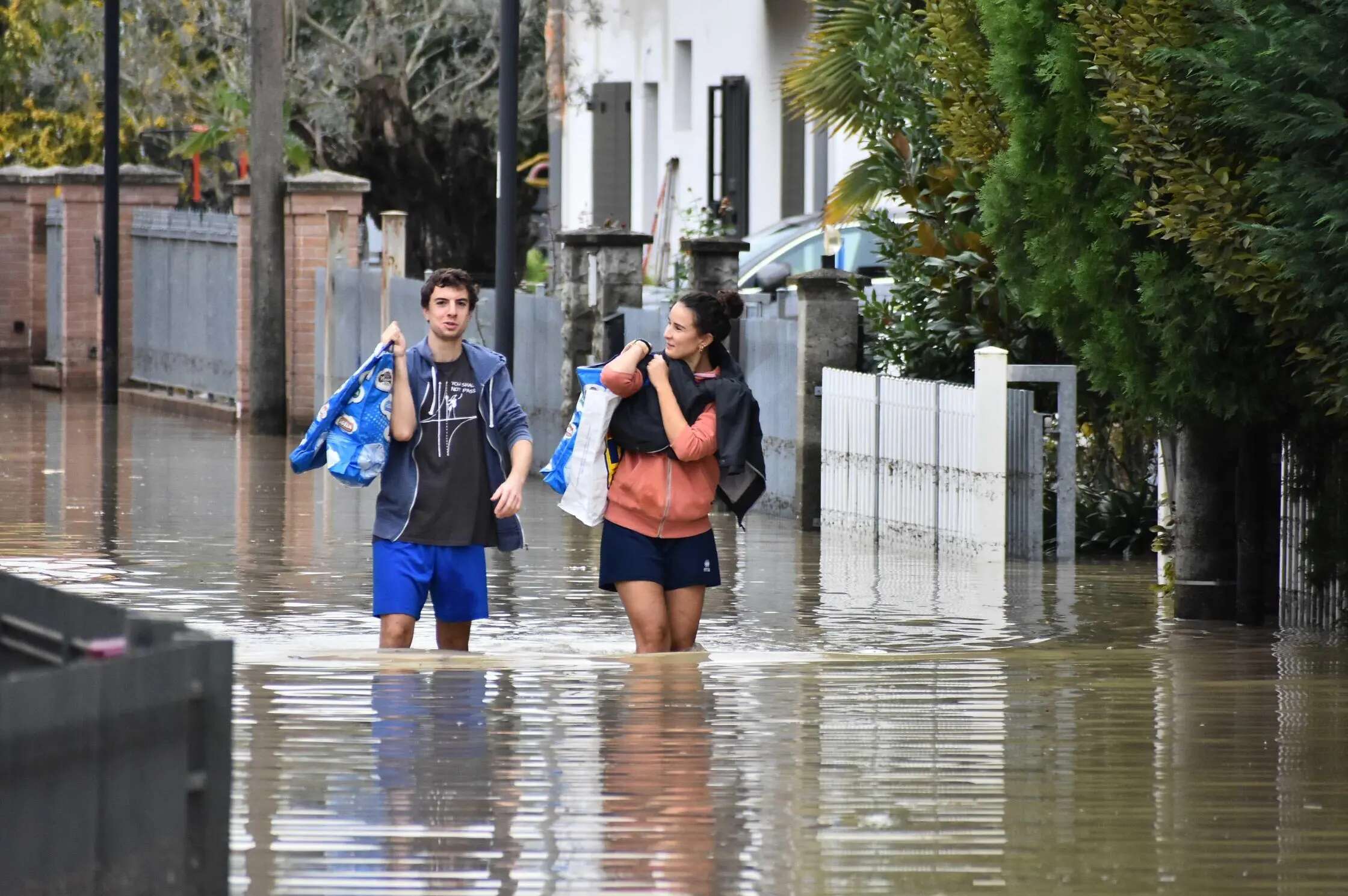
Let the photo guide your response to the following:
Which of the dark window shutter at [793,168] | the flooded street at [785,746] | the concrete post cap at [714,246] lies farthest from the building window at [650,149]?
the flooded street at [785,746]

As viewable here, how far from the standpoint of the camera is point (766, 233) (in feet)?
79.6

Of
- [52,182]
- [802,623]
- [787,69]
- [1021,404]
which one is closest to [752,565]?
[1021,404]

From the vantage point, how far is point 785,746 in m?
7.22

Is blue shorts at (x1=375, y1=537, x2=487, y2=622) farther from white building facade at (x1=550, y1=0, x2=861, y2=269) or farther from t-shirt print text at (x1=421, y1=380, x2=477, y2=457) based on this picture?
white building facade at (x1=550, y1=0, x2=861, y2=269)

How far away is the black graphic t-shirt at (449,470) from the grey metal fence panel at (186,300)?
16735 mm

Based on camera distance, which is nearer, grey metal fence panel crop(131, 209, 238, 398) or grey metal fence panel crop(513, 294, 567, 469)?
grey metal fence panel crop(513, 294, 567, 469)

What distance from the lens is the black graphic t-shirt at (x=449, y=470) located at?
9039mm

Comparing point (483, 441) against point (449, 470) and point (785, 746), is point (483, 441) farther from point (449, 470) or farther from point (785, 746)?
point (785, 746)

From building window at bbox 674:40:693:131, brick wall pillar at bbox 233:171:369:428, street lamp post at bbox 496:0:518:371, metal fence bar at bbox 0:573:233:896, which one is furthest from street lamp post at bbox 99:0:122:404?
metal fence bar at bbox 0:573:233:896

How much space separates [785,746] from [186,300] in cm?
2093

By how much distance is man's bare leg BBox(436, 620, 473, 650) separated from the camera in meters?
9.23

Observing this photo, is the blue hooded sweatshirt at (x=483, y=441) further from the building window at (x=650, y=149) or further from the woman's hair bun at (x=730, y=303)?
the building window at (x=650, y=149)

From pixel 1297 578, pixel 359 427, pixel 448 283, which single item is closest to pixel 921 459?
pixel 1297 578

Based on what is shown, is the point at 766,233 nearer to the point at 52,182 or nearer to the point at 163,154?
the point at 52,182
